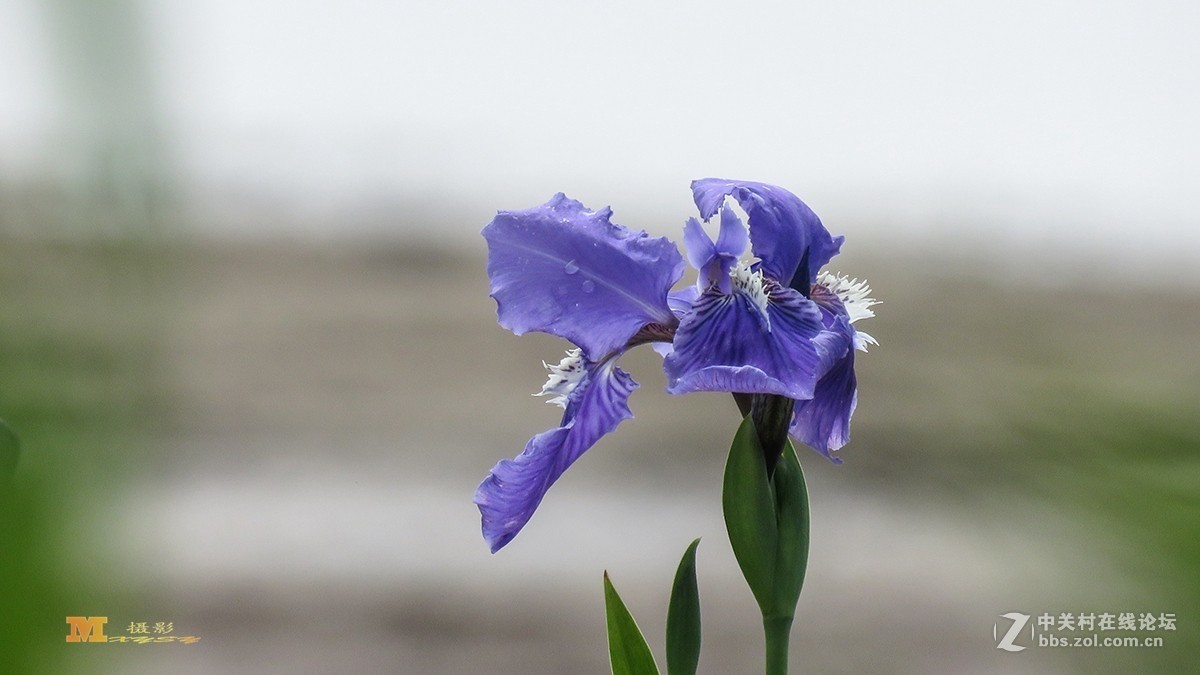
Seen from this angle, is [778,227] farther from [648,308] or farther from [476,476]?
[476,476]

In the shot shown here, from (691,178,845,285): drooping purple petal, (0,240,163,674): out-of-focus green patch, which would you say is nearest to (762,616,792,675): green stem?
(691,178,845,285): drooping purple petal

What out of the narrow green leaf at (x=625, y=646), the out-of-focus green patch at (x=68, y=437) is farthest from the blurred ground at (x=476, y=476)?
the narrow green leaf at (x=625, y=646)

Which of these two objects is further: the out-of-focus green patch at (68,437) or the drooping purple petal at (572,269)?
the drooping purple petal at (572,269)

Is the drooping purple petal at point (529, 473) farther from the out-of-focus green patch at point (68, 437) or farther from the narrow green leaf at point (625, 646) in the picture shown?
the out-of-focus green patch at point (68, 437)

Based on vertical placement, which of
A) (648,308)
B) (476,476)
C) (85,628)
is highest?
(476,476)

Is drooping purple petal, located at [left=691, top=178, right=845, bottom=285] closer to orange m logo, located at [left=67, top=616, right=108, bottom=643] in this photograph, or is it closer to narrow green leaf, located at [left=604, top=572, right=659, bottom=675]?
narrow green leaf, located at [left=604, top=572, right=659, bottom=675]

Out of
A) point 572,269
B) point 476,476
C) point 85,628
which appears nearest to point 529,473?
point 572,269
